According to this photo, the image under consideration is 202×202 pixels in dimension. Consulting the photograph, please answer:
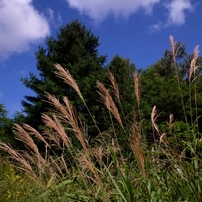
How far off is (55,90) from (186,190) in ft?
48.0

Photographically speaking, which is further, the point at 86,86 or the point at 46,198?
the point at 86,86

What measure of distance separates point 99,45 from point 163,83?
18.2ft

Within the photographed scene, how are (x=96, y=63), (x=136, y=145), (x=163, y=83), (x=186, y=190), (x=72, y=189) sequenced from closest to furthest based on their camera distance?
(x=136, y=145), (x=186, y=190), (x=72, y=189), (x=96, y=63), (x=163, y=83)

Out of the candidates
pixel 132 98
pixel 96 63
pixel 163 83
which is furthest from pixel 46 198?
pixel 163 83

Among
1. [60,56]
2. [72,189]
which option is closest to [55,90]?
[60,56]

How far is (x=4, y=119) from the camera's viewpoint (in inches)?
757

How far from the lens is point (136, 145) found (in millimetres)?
1741

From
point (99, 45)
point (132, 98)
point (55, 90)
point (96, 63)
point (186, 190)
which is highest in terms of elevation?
point (99, 45)

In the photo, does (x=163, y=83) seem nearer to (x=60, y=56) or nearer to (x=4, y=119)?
(x=60, y=56)

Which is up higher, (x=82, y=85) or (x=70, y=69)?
(x=70, y=69)

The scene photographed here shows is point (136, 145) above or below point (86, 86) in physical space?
below

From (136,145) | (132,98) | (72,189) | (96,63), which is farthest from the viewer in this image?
(96,63)

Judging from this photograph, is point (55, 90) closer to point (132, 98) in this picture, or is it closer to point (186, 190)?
point (132, 98)

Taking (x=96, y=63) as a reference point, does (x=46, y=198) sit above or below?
below
